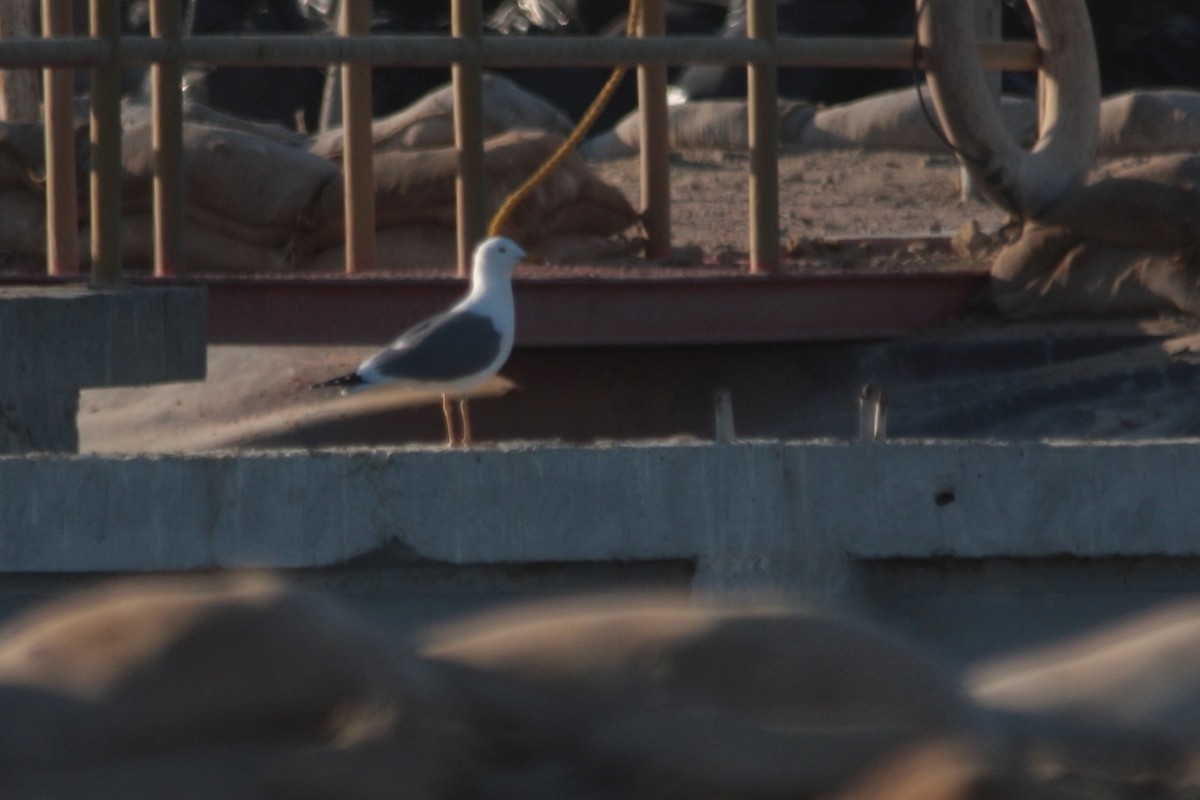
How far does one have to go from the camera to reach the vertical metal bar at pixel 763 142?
863 cm

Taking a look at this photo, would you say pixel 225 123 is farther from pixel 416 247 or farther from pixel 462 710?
pixel 462 710

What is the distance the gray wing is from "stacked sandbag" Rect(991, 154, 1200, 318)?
11.7ft

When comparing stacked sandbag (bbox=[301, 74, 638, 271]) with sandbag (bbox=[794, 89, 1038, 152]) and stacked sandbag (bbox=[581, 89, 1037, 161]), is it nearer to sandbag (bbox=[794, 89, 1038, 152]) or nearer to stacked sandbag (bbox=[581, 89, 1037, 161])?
stacked sandbag (bbox=[581, 89, 1037, 161])

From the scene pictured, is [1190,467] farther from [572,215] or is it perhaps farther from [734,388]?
[572,215]

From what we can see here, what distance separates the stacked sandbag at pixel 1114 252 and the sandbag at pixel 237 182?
4.67 meters

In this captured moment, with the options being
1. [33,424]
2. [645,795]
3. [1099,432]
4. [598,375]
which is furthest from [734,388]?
[645,795]

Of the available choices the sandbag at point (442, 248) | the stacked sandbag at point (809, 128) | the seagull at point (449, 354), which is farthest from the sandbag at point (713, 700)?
the stacked sandbag at point (809, 128)

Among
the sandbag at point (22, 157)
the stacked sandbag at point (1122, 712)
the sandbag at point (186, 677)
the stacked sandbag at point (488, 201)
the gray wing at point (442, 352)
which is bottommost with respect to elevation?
the stacked sandbag at point (1122, 712)

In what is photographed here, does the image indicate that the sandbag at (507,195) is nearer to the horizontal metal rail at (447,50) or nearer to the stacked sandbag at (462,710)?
the horizontal metal rail at (447,50)

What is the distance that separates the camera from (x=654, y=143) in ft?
35.1

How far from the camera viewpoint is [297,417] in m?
10.2

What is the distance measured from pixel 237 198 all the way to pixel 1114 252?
560cm

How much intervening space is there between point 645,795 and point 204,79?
2620 centimetres

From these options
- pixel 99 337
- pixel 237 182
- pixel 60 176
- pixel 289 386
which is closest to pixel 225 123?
pixel 237 182
